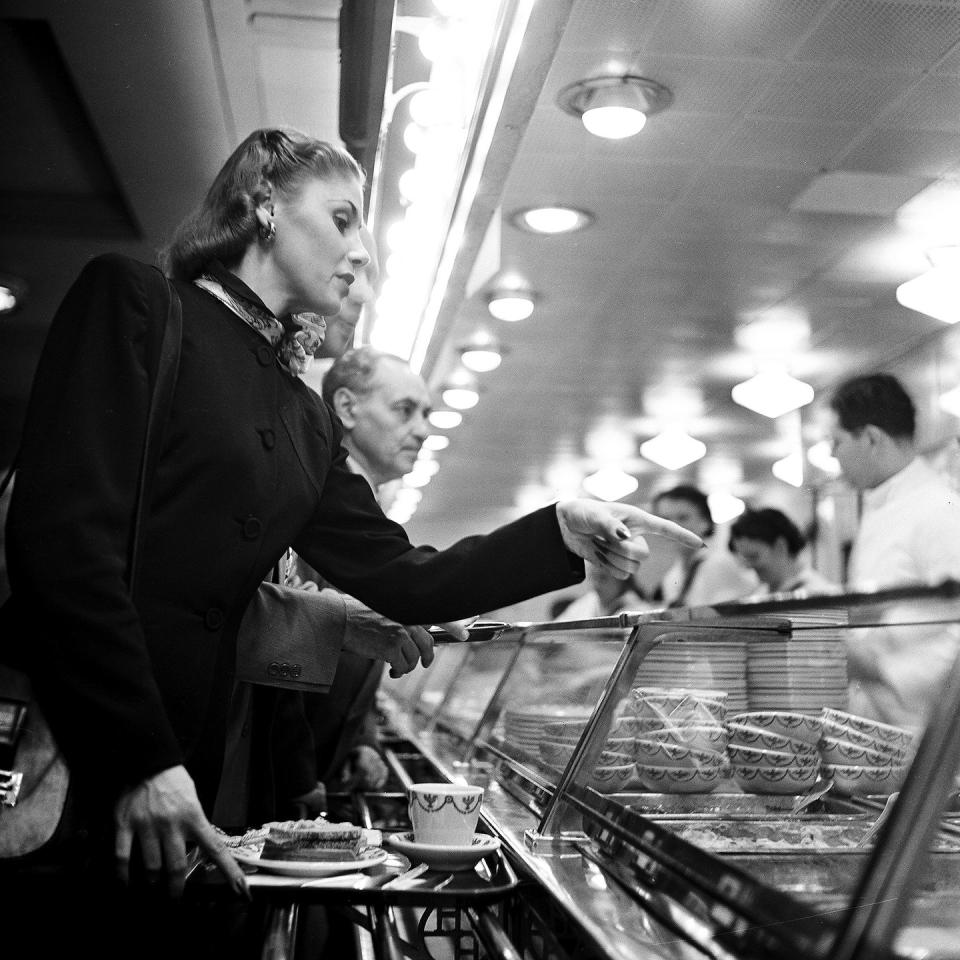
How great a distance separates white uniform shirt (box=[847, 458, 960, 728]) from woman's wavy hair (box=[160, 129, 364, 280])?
1.14 m

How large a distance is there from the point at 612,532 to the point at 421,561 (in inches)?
15.6

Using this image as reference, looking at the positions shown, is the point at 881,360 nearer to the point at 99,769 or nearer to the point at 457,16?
the point at 457,16

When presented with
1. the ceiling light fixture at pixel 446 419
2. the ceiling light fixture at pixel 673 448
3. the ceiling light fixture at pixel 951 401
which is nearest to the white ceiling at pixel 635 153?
the ceiling light fixture at pixel 951 401

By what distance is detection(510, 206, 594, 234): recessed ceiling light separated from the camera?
20.6 ft

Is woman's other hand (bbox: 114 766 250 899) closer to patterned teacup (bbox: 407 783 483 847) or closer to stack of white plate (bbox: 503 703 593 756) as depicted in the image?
patterned teacup (bbox: 407 783 483 847)

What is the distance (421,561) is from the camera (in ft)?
6.59

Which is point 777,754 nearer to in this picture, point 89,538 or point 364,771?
point 89,538

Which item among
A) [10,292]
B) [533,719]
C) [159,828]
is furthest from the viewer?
[10,292]

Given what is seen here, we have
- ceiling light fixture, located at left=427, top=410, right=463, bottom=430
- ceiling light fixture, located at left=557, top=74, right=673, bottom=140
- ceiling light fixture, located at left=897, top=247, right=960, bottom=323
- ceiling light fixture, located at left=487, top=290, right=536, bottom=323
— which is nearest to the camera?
ceiling light fixture, located at left=557, top=74, right=673, bottom=140

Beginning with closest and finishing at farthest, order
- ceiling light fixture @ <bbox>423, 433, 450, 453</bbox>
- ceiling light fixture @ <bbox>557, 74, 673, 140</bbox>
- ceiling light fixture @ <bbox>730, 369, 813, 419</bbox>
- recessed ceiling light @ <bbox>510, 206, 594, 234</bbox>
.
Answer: ceiling light fixture @ <bbox>557, 74, 673, 140</bbox> → recessed ceiling light @ <bbox>510, 206, 594, 234</bbox> → ceiling light fixture @ <bbox>730, 369, 813, 419</bbox> → ceiling light fixture @ <bbox>423, 433, 450, 453</bbox>

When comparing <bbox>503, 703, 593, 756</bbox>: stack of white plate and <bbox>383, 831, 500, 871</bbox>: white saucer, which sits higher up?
<bbox>503, 703, 593, 756</bbox>: stack of white plate

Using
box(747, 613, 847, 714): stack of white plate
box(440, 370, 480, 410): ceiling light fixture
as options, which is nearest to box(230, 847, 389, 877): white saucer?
box(747, 613, 847, 714): stack of white plate

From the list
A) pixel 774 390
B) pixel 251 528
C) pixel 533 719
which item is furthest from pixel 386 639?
pixel 774 390

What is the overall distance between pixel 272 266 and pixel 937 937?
1.38 metres
